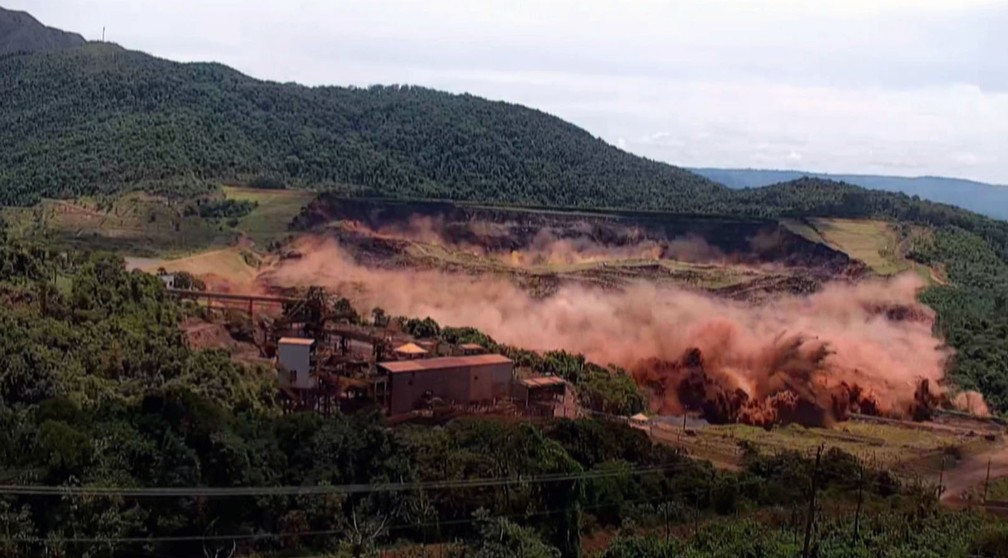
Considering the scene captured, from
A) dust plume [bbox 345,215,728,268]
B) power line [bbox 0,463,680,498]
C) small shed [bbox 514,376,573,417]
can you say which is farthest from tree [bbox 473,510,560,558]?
dust plume [bbox 345,215,728,268]

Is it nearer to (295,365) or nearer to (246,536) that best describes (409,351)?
(295,365)

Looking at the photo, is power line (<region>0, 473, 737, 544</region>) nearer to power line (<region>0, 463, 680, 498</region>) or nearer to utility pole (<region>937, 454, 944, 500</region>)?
power line (<region>0, 463, 680, 498</region>)

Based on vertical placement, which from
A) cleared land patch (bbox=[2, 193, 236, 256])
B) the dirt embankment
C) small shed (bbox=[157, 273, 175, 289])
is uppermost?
the dirt embankment

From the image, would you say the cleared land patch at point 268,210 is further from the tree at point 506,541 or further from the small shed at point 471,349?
the tree at point 506,541

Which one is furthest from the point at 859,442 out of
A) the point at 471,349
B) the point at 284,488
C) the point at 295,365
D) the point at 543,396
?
the point at 284,488

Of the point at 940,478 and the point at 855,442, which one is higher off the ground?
the point at 940,478
